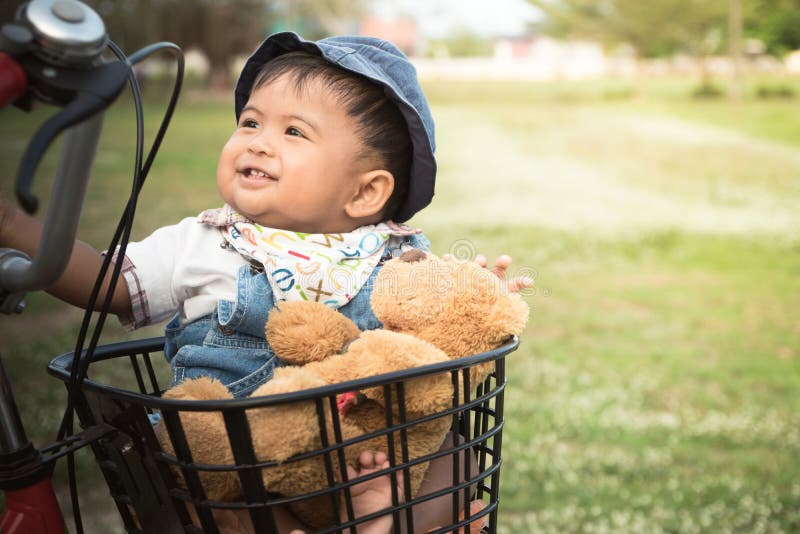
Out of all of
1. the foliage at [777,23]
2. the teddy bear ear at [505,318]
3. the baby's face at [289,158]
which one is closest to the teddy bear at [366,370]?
the teddy bear ear at [505,318]

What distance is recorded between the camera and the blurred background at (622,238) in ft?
9.90

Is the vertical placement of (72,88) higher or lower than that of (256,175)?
higher

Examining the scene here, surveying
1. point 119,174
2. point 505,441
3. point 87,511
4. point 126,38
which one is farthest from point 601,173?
point 126,38

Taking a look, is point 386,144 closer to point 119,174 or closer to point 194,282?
point 194,282

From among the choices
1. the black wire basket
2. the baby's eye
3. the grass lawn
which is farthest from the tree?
the black wire basket

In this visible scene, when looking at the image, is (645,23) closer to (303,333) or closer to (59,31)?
(303,333)

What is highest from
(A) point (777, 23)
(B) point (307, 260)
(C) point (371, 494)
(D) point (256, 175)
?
(A) point (777, 23)

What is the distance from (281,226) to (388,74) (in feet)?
1.22

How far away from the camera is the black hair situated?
5.10ft

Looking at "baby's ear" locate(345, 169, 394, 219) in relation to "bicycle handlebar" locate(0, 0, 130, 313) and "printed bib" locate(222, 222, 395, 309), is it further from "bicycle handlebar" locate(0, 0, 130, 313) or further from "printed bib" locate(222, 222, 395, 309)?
"bicycle handlebar" locate(0, 0, 130, 313)

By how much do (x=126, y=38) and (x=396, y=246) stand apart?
17403 mm

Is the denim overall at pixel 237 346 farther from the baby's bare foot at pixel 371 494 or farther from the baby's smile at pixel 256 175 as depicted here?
the baby's bare foot at pixel 371 494

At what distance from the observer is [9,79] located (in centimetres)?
81

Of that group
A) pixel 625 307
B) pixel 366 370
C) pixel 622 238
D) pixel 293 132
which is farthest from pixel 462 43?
pixel 366 370
